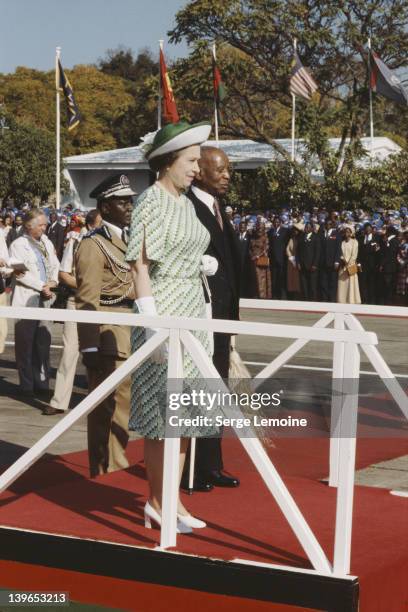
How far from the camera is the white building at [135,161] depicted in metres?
48.2

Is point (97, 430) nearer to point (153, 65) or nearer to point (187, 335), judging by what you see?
point (187, 335)

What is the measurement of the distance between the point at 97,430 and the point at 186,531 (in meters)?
2.13

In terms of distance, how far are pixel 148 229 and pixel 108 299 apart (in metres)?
2.18

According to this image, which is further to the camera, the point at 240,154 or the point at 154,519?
the point at 240,154

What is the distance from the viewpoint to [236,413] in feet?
15.7

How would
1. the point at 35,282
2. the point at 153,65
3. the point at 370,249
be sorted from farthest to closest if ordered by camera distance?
the point at 153,65
the point at 370,249
the point at 35,282

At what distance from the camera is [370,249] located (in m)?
25.0

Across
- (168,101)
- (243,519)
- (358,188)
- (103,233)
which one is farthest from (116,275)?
(358,188)

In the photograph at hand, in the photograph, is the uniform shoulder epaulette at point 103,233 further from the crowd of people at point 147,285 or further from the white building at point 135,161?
the white building at point 135,161

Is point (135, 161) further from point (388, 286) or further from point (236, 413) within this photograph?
point (236, 413)

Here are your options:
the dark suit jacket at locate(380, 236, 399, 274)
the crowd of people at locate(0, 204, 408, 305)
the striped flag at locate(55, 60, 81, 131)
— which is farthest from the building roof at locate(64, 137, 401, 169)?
the dark suit jacket at locate(380, 236, 399, 274)

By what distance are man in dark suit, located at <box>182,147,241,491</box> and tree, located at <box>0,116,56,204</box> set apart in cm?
5536

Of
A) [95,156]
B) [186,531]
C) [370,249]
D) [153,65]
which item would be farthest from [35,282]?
[153,65]

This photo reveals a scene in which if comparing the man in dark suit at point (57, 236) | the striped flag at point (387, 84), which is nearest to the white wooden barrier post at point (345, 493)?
the man in dark suit at point (57, 236)
